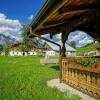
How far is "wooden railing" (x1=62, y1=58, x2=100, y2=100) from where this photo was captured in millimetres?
7082

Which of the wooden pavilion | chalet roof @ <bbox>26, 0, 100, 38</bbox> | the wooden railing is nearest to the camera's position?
chalet roof @ <bbox>26, 0, 100, 38</bbox>

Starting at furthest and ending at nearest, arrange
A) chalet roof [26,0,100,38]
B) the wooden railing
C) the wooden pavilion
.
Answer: the wooden railing → the wooden pavilion → chalet roof [26,0,100,38]

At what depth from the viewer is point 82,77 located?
27.1ft

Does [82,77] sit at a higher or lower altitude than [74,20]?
lower

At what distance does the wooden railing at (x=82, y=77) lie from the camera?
708 centimetres

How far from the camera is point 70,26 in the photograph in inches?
417

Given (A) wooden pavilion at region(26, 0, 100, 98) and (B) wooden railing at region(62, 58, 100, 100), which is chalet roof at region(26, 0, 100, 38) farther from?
(B) wooden railing at region(62, 58, 100, 100)

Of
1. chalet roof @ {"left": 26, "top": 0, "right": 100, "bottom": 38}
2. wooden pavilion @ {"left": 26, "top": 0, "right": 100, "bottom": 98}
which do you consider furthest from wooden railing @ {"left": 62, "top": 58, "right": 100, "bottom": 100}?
chalet roof @ {"left": 26, "top": 0, "right": 100, "bottom": 38}

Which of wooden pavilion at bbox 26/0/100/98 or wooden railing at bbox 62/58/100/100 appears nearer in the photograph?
wooden pavilion at bbox 26/0/100/98

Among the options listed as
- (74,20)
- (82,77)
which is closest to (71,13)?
(74,20)

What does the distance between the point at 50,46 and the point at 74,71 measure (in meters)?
83.2

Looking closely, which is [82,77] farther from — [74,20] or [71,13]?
[74,20]

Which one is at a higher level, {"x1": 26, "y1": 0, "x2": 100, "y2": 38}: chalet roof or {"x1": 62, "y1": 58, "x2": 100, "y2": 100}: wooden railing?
{"x1": 26, "y1": 0, "x2": 100, "y2": 38}: chalet roof

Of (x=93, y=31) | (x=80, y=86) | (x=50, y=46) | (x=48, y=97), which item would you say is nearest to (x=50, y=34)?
(x=93, y=31)
